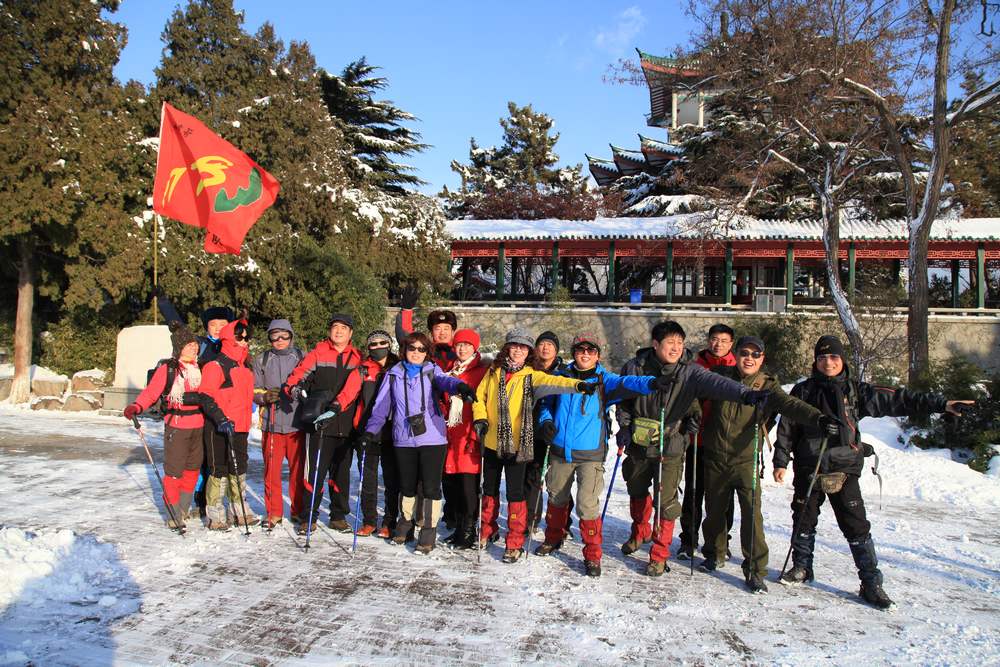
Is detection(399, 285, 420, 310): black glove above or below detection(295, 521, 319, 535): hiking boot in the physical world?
above

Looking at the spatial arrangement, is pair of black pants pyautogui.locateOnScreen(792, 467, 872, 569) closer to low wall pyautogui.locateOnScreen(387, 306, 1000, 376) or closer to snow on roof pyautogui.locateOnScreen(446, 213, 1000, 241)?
low wall pyautogui.locateOnScreen(387, 306, 1000, 376)

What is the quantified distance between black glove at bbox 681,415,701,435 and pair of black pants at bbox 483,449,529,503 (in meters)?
1.15

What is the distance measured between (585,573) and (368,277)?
1203 centimetres

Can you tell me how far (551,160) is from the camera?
36562 mm

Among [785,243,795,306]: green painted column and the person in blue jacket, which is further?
[785,243,795,306]: green painted column

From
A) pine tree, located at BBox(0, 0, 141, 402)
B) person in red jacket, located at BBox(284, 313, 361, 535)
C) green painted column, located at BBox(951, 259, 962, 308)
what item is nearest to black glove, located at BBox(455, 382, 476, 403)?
person in red jacket, located at BBox(284, 313, 361, 535)

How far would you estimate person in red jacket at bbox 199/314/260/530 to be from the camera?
205 inches

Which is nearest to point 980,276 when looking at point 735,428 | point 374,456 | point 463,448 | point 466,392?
point 735,428

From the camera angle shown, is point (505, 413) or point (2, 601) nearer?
point (2, 601)

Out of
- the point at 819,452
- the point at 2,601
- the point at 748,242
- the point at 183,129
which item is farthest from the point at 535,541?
the point at 748,242

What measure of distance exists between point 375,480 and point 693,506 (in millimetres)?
2465

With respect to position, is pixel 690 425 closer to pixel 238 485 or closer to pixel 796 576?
pixel 796 576

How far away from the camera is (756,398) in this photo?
408 cm

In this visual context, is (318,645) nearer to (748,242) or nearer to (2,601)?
(2,601)
